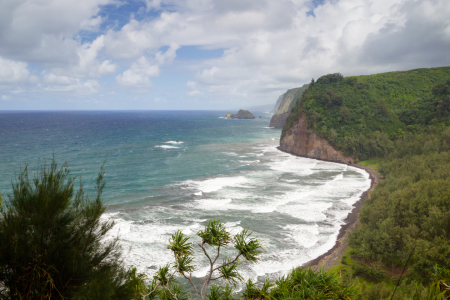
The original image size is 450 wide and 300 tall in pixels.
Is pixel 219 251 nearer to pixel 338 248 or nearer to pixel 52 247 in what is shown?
pixel 338 248

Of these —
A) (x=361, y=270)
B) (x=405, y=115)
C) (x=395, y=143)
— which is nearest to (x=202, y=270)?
(x=361, y=270)

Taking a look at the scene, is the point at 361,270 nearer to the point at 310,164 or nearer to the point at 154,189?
the point at 154,189

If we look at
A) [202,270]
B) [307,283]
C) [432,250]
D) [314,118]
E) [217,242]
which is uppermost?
[314,118]

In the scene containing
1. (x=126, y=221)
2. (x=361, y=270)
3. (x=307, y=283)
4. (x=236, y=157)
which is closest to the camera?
(x=307, y=283)

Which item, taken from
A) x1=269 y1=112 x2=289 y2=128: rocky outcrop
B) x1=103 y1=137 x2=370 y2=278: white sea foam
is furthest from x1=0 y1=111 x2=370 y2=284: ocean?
x1=269 y1=112 x2=289 y2=128: rocky outcrop

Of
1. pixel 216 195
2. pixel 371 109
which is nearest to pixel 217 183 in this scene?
pixel 216 195

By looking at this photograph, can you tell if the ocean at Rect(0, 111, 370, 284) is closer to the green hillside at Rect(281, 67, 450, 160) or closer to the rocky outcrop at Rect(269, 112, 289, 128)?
the green hillside at Rect(281, 67, 450, 160)
